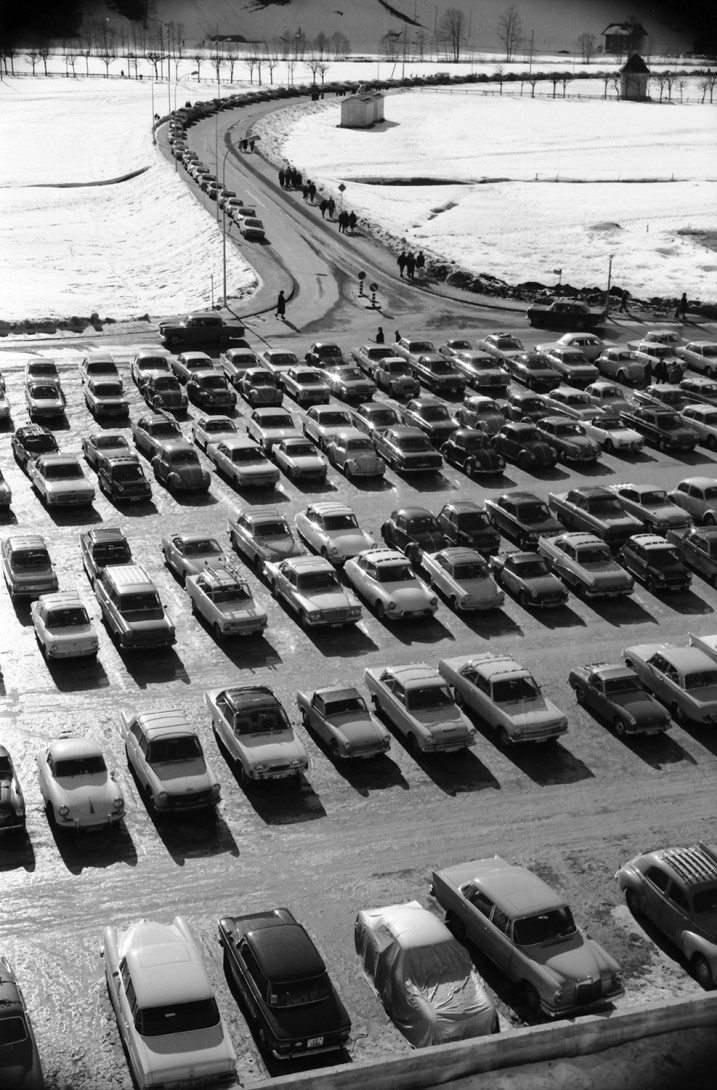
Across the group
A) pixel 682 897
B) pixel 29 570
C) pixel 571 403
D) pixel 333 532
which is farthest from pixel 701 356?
pixel 682 897

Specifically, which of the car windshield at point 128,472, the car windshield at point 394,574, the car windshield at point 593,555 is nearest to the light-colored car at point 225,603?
the car windshield at point 394,574

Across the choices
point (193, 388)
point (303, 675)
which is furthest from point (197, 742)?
point (193, 388)

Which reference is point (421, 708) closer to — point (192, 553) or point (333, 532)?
point (192, 553)

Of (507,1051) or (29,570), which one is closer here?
(507,1051)

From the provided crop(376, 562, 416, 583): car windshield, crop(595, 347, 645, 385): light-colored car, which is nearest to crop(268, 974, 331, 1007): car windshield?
crop(376, 562, 416, 583): car windshield

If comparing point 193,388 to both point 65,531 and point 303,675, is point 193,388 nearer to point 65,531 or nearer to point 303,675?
point 65,531

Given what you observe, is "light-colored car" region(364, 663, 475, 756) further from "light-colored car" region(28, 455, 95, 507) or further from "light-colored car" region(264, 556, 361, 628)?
"light-colored car" region(28, 455, 95, 507)
